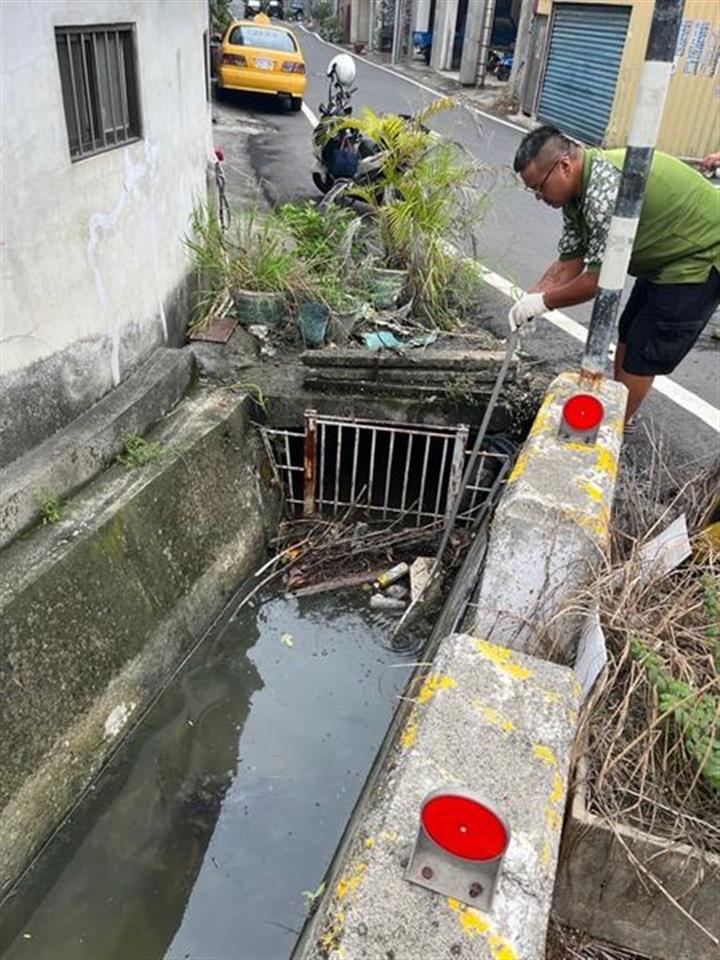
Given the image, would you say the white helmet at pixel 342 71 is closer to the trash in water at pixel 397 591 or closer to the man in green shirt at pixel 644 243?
the man in green shirt at pixel 644 243

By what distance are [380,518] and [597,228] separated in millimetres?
2489

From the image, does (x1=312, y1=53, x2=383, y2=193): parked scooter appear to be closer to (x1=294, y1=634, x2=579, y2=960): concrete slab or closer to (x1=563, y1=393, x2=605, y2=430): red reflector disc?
(x1=563, y1=393, x2=605, y2=430): red reflector disc

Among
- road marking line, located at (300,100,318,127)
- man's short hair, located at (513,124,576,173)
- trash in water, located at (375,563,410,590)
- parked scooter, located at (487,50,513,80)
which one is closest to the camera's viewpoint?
man's short hair, located at (513,124,576,173)

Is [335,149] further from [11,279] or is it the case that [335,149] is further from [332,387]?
[11,279]

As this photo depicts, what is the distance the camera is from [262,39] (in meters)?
15.4

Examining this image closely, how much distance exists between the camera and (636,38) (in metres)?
13.5

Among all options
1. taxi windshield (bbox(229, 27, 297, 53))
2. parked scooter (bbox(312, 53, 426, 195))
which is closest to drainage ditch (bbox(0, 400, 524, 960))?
parked scooter (bbox(312, 53, 426, 195))

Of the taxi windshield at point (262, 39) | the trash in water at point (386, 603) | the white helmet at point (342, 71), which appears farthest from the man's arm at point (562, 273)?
the taxi windshield at point (262, 39)

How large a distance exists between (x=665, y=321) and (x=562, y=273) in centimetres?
59

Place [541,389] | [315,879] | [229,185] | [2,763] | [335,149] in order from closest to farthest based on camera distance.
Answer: [2,763], [315,879], [541,389], [335,149], [229,185]

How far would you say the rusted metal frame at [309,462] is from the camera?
16.0 feet

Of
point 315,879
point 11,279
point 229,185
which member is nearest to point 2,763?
point 315,879

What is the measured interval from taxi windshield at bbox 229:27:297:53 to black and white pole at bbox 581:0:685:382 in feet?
48.3

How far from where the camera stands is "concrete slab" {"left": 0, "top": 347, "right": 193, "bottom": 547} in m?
3.43
